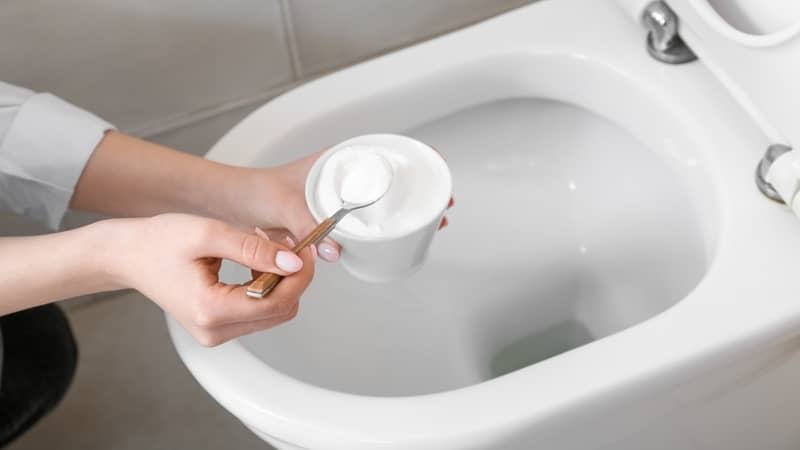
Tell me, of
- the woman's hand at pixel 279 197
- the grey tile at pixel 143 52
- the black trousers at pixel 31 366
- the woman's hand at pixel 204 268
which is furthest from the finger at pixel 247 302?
the grey tile at pixel 143 52

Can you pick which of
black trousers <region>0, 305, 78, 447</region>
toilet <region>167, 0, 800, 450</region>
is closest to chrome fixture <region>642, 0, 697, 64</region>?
toilet <region>167, 0, 800, 450</region>

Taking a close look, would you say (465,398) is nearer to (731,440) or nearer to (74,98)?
(731,440)

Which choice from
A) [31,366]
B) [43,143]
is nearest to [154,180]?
[43,143]

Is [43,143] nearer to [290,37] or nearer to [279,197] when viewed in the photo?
[279,197]

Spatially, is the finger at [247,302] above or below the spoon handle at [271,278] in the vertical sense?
below

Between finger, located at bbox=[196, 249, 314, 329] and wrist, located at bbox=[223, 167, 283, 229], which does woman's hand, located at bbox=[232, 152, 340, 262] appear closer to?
wrist, located at bbox=[223, 167, 283, 229]

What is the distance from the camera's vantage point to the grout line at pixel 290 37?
2.78 feet

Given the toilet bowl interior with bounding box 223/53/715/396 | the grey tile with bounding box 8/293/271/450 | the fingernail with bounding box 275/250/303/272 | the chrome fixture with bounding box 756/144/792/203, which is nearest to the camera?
the fingernail with bounding box 275/250/303/272

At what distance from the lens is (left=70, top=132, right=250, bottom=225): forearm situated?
2.11 feet

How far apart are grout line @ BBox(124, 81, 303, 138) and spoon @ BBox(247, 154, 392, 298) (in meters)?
0.40

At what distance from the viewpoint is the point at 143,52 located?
835 millimetres

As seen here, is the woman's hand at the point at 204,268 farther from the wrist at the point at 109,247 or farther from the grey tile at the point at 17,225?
the grey tile at the point at 17,225

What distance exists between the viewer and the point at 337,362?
700mm

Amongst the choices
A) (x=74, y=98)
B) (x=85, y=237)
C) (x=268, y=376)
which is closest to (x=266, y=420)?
(x=268, y=376)
